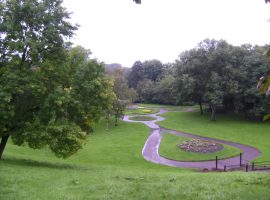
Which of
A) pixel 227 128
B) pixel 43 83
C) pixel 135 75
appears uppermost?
pixel 135 75

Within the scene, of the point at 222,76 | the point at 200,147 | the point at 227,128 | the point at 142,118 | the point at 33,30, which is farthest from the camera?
the point at 142,118

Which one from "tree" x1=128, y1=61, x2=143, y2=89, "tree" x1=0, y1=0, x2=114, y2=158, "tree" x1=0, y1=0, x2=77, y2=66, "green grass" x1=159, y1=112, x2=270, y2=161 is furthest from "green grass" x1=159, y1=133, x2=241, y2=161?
"tree" x1=128, y1=61, x2=143, y2=89

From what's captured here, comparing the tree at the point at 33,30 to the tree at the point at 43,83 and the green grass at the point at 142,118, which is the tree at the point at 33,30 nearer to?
the tree at the point at 43,83

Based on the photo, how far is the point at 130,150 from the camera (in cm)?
3972

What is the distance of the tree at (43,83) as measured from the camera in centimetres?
2033

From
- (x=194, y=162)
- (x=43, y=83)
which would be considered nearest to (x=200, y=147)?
(x=194, y=162)

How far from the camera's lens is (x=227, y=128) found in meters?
55.7

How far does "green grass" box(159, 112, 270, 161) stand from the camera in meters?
44.6

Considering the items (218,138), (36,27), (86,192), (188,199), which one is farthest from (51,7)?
(218,138)

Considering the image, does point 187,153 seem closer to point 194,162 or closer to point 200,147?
point 200,147

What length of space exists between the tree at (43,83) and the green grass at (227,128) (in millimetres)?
21329

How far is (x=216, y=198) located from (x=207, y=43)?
5958cm

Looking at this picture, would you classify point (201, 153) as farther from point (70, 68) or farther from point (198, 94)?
point (198, 94)

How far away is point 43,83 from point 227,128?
1611 inches
